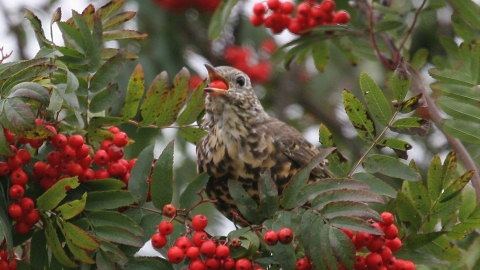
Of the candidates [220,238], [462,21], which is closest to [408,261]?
[220,238]

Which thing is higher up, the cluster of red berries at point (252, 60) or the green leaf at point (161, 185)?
the green leaf at point (161, 185)

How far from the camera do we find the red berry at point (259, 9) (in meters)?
3.11

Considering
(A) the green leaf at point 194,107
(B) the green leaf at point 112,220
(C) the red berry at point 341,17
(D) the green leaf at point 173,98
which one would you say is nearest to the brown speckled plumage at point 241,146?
(A) the green leaf at point 194,107

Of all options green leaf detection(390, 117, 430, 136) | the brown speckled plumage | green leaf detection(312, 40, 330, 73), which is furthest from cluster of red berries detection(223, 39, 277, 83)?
green leaf detection(390, 117, 430, 136)

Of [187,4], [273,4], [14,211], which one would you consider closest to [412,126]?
[14,211]

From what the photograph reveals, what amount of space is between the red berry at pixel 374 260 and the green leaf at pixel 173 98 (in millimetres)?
726

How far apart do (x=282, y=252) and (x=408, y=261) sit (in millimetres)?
345

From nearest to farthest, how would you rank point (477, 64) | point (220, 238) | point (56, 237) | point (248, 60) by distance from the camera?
point (56, 237)
point (220, 238)
point (477, 64)
point (248, 60)

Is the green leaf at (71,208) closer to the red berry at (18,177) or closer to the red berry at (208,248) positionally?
the red berry at (18,177)

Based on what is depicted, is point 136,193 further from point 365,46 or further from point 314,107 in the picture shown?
point 314,107

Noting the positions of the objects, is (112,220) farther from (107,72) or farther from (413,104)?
(413,104)

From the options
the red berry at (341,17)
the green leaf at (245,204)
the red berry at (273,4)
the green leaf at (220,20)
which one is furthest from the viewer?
the red berry at (273,4)

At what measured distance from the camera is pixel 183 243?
1911 mm

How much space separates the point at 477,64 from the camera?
8.68 feet
